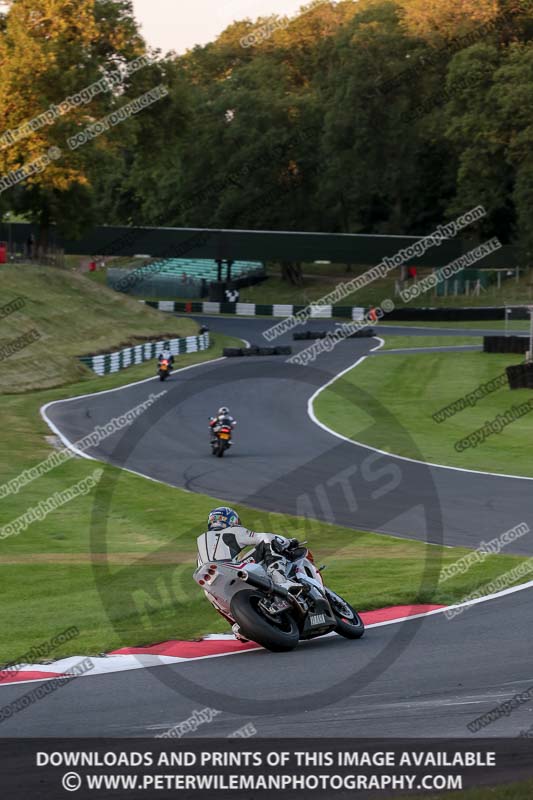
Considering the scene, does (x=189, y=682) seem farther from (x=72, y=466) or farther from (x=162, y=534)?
(x=72, y=466)

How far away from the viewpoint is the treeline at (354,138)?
7381 cm

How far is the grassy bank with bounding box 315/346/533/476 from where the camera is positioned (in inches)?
1073

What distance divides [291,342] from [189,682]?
1814 inches

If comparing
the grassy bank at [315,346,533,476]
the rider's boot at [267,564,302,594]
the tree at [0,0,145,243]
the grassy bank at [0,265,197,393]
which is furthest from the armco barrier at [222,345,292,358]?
the rider's boot at [267,564,302,594]

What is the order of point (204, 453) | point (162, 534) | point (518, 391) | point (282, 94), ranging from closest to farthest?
point (162, 534), point (204, 453), point (518, 391), point (282, 94)

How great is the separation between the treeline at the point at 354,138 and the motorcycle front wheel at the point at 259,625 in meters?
57.8

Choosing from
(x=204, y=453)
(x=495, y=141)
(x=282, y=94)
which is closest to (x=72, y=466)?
(x=204, y=453)

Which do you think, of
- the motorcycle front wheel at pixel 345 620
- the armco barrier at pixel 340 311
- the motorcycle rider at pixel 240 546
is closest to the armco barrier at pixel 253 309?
the armco barrier at pixel 340 311

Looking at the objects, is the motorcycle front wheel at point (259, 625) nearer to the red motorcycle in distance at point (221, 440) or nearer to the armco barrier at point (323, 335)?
the red motorcycle in distance at point (221, 440)

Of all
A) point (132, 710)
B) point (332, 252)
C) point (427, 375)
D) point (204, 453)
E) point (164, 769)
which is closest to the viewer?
point (164, 769)

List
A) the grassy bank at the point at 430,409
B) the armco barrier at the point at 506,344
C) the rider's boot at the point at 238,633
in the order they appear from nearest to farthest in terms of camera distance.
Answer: the rider's boot at the point at 238,633, the grassy bank at the point at 430,409, the armco barrier at the point at 506,344

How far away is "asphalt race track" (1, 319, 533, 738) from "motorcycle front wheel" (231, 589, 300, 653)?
0.45 feet

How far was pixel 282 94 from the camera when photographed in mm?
91812

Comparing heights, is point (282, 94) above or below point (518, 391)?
above
